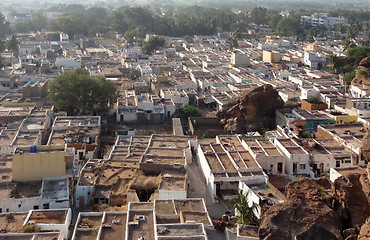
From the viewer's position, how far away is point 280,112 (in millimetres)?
26281

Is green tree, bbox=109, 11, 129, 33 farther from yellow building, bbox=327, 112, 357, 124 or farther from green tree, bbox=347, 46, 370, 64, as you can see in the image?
yellow building, bbox=327, 112, 357, 124

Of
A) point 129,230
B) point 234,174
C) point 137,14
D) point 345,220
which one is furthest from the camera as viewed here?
point 137,14

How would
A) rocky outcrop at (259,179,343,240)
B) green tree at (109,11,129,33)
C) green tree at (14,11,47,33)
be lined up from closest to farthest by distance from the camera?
rocky outcrop at (259,179,343,240), green tree at (109,11,129,33), green tree at (14,11,47,33)

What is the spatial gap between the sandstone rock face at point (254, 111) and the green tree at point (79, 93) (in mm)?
7335

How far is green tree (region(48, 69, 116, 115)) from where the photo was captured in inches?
1061

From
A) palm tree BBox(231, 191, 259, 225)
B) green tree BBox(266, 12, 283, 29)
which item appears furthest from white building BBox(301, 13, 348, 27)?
palm tree BBox(231, 191, 259, 225)

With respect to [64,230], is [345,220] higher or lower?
higher

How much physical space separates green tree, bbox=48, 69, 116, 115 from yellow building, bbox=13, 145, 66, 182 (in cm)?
968

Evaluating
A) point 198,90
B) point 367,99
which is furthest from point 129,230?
point 198,90

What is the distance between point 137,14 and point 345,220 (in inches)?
2495

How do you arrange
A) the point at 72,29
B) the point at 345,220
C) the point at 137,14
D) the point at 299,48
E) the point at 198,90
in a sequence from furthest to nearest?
the point at 137,14
the point at 72,29
the point at 299,48
the point at 198,90
the point at 345,220

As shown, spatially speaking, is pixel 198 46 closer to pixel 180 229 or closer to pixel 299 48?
pixel 299 48

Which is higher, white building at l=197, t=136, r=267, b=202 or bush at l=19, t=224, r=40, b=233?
bush at l=19, t=224, r=40, b=233

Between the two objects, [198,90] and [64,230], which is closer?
[64,230]
